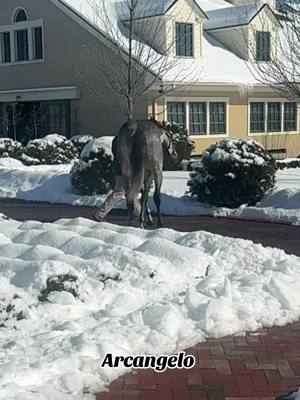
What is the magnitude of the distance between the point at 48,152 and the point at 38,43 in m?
7.96

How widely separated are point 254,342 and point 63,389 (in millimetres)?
1777

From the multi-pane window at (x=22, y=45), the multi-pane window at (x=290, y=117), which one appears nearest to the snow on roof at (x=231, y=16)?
the multi-pane window at (x=290, y=117)

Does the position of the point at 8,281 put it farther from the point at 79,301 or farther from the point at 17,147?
the point at 17,147

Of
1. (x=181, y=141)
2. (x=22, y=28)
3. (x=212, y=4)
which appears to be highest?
(x=212, y=4)

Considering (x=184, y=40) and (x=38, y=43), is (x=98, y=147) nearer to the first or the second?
(x=184, y=40)

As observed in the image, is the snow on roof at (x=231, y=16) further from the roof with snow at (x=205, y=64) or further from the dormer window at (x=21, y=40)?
the dormer window at (x=21, y=40)

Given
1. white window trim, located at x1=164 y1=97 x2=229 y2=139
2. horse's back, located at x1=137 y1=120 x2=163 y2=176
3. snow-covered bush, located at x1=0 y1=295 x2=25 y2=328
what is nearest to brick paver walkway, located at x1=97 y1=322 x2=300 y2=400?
snow-covered bush, located at x1=0 y1=295 x2=25 y2=328

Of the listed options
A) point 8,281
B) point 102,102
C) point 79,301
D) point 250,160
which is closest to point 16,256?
point 8,281

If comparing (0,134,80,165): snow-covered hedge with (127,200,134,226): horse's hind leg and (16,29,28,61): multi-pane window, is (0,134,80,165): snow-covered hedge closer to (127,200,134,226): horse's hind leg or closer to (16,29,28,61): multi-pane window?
(16,29,28,61): multi-pane window

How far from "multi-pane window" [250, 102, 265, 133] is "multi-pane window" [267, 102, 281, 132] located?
0.42 m

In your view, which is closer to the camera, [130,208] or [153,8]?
[130,208]

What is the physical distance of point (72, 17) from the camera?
2627 cm

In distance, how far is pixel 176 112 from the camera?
83.6 feet

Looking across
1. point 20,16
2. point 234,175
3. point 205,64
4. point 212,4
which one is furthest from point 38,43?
point 234,175
